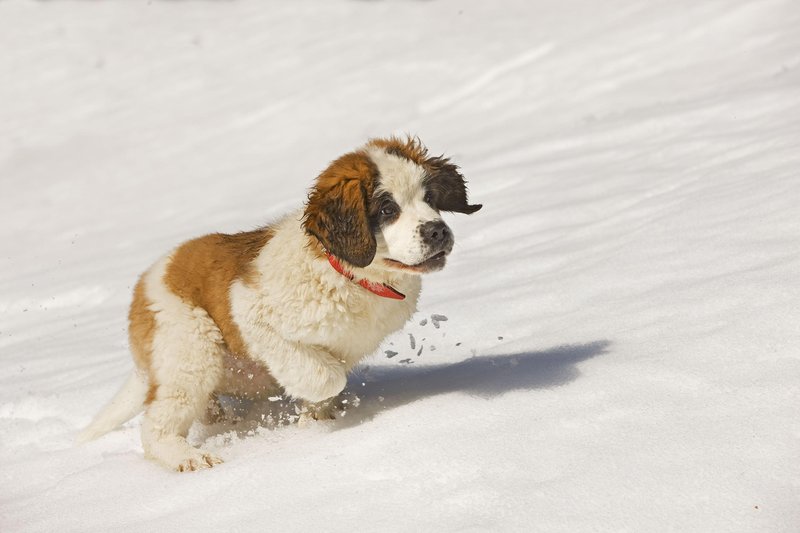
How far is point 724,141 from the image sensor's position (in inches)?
301

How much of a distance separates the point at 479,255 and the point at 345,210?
2.99 metres

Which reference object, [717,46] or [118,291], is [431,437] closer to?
[118,291]

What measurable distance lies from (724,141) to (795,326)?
4177 millimetres

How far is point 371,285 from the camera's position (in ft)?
13.5

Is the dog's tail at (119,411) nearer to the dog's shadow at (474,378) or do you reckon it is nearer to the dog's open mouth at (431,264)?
the dog's shadow at (474,378)

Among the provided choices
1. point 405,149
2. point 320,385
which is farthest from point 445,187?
point 320,385

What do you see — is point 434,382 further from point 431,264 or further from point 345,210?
point 345,210

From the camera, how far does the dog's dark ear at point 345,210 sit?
3.94 meters

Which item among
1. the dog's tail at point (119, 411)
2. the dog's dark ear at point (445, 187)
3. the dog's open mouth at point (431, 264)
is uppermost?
the dog's dark ear at point (445, 187)

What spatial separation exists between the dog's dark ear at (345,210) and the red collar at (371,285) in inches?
4.3

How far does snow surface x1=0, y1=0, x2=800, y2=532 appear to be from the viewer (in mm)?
3213

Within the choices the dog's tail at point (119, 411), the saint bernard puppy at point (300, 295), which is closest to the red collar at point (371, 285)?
the saint bernard puppy at point (300, 295)

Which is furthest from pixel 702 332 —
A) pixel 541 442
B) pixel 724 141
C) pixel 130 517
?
pixel 724 141

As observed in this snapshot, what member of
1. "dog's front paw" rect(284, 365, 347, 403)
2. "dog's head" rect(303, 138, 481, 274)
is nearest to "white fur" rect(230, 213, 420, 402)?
"dog's front paw" rect(284, 365, 347, 403)
